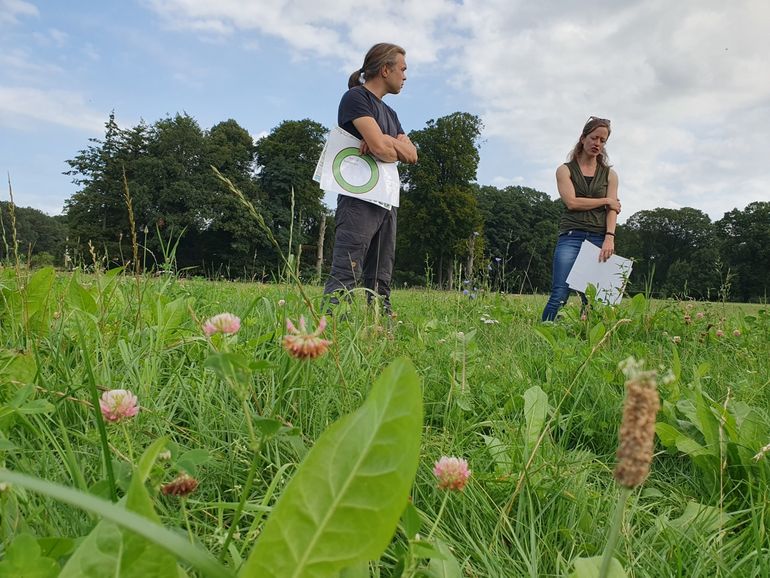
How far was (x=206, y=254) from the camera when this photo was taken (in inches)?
1473

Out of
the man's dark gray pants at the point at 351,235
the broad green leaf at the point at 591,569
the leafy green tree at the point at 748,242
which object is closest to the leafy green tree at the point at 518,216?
the leafy green tree at the point at 748,242

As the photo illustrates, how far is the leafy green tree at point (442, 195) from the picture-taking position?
41281 millimetres

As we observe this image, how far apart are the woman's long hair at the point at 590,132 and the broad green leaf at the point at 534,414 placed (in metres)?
3.76

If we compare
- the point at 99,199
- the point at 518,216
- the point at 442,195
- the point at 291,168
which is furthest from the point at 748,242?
the point at 99,199

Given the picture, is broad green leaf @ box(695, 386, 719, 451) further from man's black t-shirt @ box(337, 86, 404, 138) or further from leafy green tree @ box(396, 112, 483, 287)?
leafy green tree @ box(396, 112, 483, 287)

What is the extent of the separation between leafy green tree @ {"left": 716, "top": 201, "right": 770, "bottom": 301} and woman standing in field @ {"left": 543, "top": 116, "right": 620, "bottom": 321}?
126 feet

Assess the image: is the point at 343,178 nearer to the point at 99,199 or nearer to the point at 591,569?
the point at 591,569

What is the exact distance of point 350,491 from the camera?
523 millimetres

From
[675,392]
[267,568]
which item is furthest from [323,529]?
[675,392]

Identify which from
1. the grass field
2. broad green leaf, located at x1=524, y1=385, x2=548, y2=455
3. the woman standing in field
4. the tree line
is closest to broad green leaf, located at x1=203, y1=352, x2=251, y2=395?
the grass field

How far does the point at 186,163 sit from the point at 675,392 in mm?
40028

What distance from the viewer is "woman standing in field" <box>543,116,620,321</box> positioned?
14.8 ft

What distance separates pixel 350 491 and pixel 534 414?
102 cm

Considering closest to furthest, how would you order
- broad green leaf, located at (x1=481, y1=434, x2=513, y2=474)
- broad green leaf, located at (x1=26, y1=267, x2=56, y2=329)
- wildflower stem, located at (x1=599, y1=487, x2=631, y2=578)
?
wildflower stem, located at (x1=599, y1=487, x2=631, y2=578)
broad green leaf, located at (x1=481, y1=434, x2=513, y2=474)
broad green leaf, located at (x1=26, y1=267, x2=56, y2=329)
